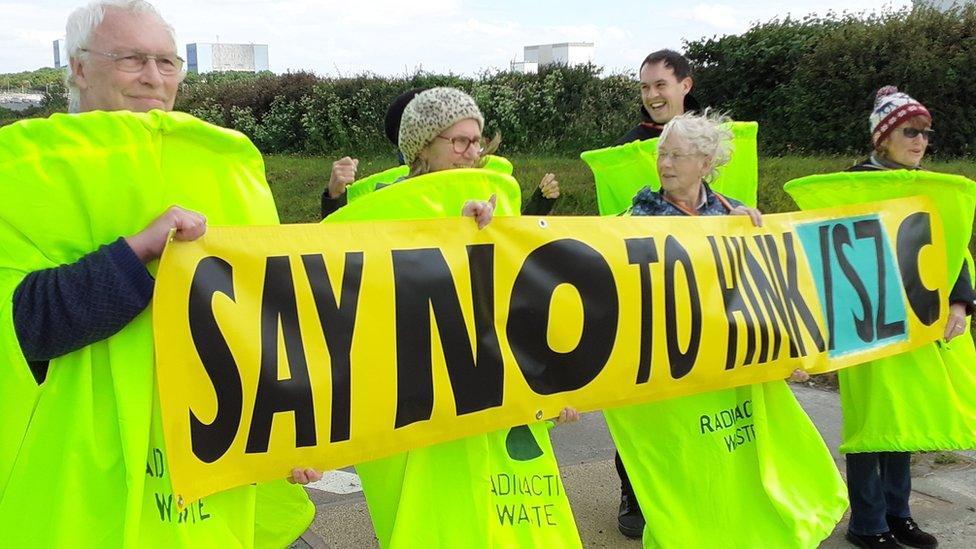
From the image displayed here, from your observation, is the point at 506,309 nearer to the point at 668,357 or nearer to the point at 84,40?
the point at 668,357

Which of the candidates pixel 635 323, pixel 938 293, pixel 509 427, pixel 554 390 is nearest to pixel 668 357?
pixel 635 323

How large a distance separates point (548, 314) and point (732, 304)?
863 mm

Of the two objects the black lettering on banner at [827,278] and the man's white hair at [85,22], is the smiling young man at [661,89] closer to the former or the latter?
the black lettering on banner at [827,278]

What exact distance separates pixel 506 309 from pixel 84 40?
1.37 metres

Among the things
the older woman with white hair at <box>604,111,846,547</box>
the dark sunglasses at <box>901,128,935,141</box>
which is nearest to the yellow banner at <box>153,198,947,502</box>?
the older woman with white hair at <box>604,111,846,547</box>

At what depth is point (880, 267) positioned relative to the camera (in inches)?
141

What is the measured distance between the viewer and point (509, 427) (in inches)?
101

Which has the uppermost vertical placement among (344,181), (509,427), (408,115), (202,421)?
(408,115)

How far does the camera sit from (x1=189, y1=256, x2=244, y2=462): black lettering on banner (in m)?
2.07

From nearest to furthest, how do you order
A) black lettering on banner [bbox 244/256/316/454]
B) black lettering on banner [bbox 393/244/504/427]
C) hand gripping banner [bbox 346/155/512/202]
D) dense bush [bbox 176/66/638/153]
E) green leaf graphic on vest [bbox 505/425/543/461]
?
black lettering on banner [bbox 244/256/316/454]
black lettering on banner [bbox 393/244/504/427]
green leaf graphic on vest [bbox 505/425/543/461]
hand gripping banner [bbox 346/155/512/202]
dense bush [bbox 176/66/638/153]

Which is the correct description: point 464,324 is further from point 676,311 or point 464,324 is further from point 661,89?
point 661,89

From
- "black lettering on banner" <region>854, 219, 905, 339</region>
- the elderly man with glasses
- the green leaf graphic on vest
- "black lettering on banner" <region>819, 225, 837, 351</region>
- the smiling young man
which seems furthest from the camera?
the smiling young man

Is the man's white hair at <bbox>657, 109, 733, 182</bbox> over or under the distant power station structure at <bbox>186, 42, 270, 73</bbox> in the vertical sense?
under

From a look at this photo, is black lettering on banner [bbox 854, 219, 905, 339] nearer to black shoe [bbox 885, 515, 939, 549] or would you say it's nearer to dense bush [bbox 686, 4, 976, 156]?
black shoe [bbox 885, 515, 939, 549]
